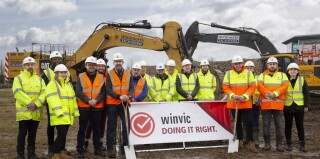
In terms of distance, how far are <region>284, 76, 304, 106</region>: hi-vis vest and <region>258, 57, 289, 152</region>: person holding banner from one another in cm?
24

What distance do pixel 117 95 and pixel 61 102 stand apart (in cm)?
119

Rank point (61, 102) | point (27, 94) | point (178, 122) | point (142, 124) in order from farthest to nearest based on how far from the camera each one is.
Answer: point (178, 122) → point (142, 124) → point (27, 94) → point (61, 102)

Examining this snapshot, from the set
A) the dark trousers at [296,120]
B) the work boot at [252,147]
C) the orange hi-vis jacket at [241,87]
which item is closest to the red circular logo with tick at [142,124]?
the orange hi-vis jacket at [241,87]

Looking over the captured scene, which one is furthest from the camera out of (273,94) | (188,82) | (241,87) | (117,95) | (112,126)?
(188,82)

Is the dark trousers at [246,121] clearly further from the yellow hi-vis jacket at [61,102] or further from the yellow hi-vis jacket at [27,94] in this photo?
the yellow hi-vis jacket at [27,94]

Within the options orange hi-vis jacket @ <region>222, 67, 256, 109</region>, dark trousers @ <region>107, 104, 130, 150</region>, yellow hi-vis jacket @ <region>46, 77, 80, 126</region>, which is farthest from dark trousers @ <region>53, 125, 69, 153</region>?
orange hi-vis jacket @ <region>222, 67, 256, 109</region>

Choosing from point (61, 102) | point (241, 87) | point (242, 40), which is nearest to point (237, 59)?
point (241, 87)

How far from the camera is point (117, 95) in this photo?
29.1ft

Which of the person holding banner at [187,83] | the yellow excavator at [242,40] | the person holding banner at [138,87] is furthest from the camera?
the yellow excavator at [242,40]

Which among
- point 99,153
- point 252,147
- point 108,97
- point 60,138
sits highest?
point 108,97

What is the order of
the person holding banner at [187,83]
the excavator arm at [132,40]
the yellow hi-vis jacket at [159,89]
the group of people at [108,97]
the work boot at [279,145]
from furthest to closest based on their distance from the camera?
the excavator arm at [132,40], the yellow hi-vis jacket at [159,89], the person holding banner at [187,83], the work boot at [279,145], the group of people at [108,97]

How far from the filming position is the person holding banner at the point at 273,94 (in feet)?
31.0

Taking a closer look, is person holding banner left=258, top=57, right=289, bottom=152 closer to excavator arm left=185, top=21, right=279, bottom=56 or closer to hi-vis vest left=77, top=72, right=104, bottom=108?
hi-vis vest left=77, top=72, right=104, bottom=108

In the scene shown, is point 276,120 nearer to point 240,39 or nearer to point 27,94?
point 27,94
